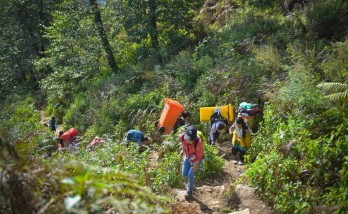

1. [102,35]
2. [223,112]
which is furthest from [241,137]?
[102,35]

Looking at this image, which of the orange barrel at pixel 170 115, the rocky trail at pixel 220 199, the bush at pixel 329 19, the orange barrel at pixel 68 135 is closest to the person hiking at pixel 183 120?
the orange barrel at pixel 170 115

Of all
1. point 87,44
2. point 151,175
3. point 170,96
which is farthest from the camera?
point 87,44

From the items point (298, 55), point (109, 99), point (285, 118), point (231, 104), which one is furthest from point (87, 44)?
point (285, 118)

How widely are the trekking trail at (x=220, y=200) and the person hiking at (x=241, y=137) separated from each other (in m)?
0.84

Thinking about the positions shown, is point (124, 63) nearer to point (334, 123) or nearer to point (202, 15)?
point (202, 15)

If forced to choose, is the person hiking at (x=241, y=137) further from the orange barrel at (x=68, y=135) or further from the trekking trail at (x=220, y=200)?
the orange barrel at (x=68, y=135)

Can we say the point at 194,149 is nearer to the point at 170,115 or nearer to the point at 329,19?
the point at 170,115

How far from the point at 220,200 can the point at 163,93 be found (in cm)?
673

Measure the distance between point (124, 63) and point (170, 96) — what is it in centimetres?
665

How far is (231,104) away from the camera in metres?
10.3

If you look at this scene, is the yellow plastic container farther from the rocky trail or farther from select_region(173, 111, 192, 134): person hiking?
the rocky trail

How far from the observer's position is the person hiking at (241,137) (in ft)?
26.0

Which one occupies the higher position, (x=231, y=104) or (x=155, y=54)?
(x=155, y=54)

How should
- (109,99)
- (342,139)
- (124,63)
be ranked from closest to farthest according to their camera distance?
1. (342,139)
2. (109,99)
3. (124,63)
